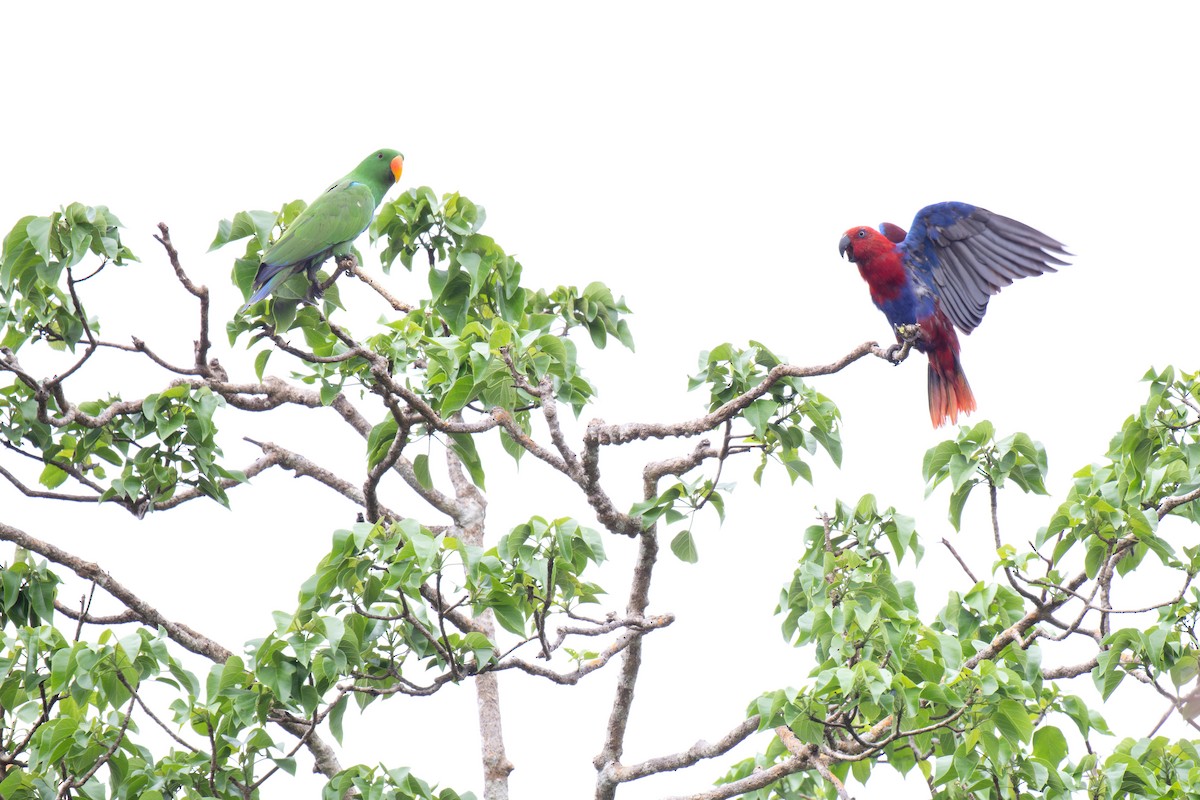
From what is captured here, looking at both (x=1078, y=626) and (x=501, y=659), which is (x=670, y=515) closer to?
(x=501, y=659)

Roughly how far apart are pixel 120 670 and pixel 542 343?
1.47 meters

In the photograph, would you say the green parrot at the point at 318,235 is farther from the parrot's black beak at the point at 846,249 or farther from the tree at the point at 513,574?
the parrot's black beak at the point at 846,249

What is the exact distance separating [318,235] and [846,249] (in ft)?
8.45

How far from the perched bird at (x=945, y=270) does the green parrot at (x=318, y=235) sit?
233cm

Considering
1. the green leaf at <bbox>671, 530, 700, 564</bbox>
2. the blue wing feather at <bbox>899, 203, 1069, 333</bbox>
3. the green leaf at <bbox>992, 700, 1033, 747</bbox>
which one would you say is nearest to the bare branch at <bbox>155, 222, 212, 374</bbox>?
the green leaf at <bbox>671, 530, 700, 564</bbox>

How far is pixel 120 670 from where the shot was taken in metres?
2.94

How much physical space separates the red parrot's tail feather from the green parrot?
8.76 ft

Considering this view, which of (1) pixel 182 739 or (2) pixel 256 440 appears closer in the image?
(1) pixel 182 739

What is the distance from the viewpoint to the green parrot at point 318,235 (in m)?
3.64

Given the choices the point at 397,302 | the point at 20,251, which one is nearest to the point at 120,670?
the point at 20,251

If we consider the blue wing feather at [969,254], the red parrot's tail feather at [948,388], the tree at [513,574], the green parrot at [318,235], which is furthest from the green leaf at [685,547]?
the red parrot's tail feather at [948,388]

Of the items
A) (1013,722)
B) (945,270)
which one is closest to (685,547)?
(1013,722)

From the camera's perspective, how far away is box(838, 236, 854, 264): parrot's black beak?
5.20 m

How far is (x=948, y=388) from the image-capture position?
5043mm
